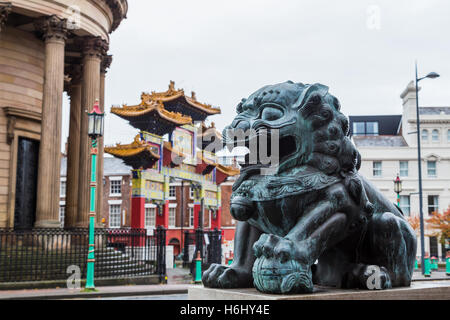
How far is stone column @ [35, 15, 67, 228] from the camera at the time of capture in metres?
21.2

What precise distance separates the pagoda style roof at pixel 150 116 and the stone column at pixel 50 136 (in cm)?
1146

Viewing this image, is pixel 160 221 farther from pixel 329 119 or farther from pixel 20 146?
pixel 329 119

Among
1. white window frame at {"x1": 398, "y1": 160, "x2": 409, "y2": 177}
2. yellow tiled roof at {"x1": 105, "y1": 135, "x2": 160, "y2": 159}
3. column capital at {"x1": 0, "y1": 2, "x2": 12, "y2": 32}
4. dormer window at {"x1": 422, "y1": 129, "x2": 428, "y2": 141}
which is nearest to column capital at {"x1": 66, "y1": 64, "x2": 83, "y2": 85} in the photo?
yellow tiled roof at {"x1": 105, "y1": 135, "x2": 160, "y2": 159}

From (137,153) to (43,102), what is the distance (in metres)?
9.09

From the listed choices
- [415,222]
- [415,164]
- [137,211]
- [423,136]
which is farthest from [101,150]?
[423,136]

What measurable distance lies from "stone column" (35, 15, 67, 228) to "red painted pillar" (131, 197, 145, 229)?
30.6 ft

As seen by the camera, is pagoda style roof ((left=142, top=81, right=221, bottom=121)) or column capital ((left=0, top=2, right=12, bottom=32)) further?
pagoda style roof ((left=142, top=81, right=221, bottom=121))

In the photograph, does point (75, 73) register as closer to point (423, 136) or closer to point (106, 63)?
point (106, 63)

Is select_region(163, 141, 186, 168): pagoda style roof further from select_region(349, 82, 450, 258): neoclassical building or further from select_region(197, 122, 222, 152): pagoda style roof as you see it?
select_region(349, 82, 450, 258): neoclassical building

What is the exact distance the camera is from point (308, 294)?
342 centimetres

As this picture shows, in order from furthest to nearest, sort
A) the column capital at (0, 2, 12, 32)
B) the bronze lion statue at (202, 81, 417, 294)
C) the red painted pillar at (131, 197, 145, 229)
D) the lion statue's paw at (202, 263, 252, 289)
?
1. the red painted pillar at (131, 197, 145, 229)
2. the column capital at (0, 2, 12, 32)
3. the lion statue's paw at (202, 263, 252, 289)
4. the bronze lion statue at (202, 81, 417, 294)

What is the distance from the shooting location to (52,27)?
72.3ft

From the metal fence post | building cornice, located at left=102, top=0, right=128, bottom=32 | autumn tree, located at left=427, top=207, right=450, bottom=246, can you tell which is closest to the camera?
the metal fence post

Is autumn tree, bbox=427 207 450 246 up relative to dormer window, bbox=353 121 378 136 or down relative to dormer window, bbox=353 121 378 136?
down
